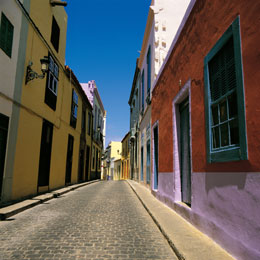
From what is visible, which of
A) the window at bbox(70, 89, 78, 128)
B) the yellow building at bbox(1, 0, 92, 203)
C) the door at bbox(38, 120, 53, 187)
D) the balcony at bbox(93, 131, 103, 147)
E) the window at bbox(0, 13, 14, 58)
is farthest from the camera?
the balcony at bbox(93, 131, 103, 147)

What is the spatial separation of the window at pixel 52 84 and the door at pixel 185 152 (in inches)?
234

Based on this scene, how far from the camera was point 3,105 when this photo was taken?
6.54m

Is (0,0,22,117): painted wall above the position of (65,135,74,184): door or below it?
above

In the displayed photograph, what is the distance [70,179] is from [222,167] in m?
11.8

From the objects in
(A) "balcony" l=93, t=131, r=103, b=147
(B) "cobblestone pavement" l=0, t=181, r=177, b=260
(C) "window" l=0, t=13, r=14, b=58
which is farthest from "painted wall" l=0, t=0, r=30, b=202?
(A) "balcony" l=93, t=131, r=103, b=147

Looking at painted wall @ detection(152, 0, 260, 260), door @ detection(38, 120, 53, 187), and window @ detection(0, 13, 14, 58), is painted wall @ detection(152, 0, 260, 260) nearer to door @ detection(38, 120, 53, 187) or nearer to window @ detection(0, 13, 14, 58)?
window @ detection(0, 13, 14, 58)

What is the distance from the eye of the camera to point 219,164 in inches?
141

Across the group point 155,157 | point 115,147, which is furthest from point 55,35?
point 115,147

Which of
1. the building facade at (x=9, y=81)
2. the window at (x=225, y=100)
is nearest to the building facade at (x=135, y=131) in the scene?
the building facade at (x=9, y=81)

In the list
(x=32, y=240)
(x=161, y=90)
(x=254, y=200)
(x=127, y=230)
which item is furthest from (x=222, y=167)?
(x=161, y=90)

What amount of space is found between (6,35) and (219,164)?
6.38m

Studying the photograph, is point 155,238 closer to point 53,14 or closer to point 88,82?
point 53,14

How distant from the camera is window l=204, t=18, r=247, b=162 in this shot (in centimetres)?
301

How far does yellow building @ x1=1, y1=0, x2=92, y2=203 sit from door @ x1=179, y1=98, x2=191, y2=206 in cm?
467
